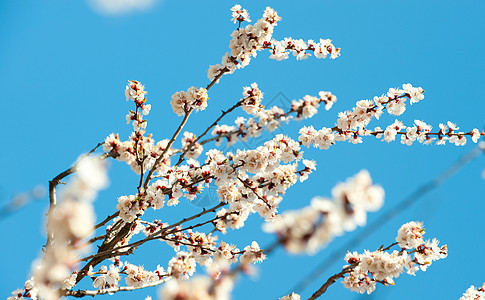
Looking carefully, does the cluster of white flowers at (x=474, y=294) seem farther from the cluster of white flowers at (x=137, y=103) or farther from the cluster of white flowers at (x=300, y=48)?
the cluster of white flowers at (x=137, y=103)

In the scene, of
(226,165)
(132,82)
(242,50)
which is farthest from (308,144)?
(132,82)

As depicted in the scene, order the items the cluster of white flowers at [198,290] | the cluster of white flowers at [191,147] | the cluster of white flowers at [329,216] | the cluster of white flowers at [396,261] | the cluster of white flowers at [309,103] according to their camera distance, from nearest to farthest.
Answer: the cluster of white flowers at [329,216] → the cluster of white flowers at [198,290] → the cluster of white flowers at [309,103] → the cluster of white flowers at [396,261] → the cluster of white flowers at [191,147]

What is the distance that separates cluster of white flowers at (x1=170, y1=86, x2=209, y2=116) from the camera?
3.95 meters

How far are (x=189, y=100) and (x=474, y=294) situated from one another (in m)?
4.63

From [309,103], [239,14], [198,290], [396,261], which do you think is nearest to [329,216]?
[198,290]

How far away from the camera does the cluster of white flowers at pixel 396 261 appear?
3619 millimetres

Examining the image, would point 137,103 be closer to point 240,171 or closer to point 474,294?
point 240,171

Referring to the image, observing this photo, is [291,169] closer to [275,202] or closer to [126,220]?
[275,202]

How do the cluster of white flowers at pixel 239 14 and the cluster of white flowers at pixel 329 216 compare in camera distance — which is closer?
the cluster of white flowers at pixel 329 216

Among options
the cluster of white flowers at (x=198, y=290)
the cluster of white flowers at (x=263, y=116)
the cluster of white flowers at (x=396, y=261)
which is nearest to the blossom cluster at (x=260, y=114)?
the cluster of white flowers at (x=263, y=116)

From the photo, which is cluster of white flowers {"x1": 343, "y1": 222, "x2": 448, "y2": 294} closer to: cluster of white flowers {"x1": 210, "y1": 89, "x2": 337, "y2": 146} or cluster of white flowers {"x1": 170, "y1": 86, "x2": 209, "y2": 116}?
cluster of white flowers {"x1": 210, "y1": 89, "x2": 337, "y2": 146}

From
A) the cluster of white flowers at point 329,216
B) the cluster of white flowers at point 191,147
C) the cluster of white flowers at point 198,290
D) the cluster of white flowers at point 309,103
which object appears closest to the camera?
the cluster of white flowers at point 329,216

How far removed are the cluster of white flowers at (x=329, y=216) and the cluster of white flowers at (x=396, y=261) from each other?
8.82ft

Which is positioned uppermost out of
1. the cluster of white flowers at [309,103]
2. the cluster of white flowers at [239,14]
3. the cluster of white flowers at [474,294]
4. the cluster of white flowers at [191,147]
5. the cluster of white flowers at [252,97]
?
the cluster of white flowers at [239,14]
